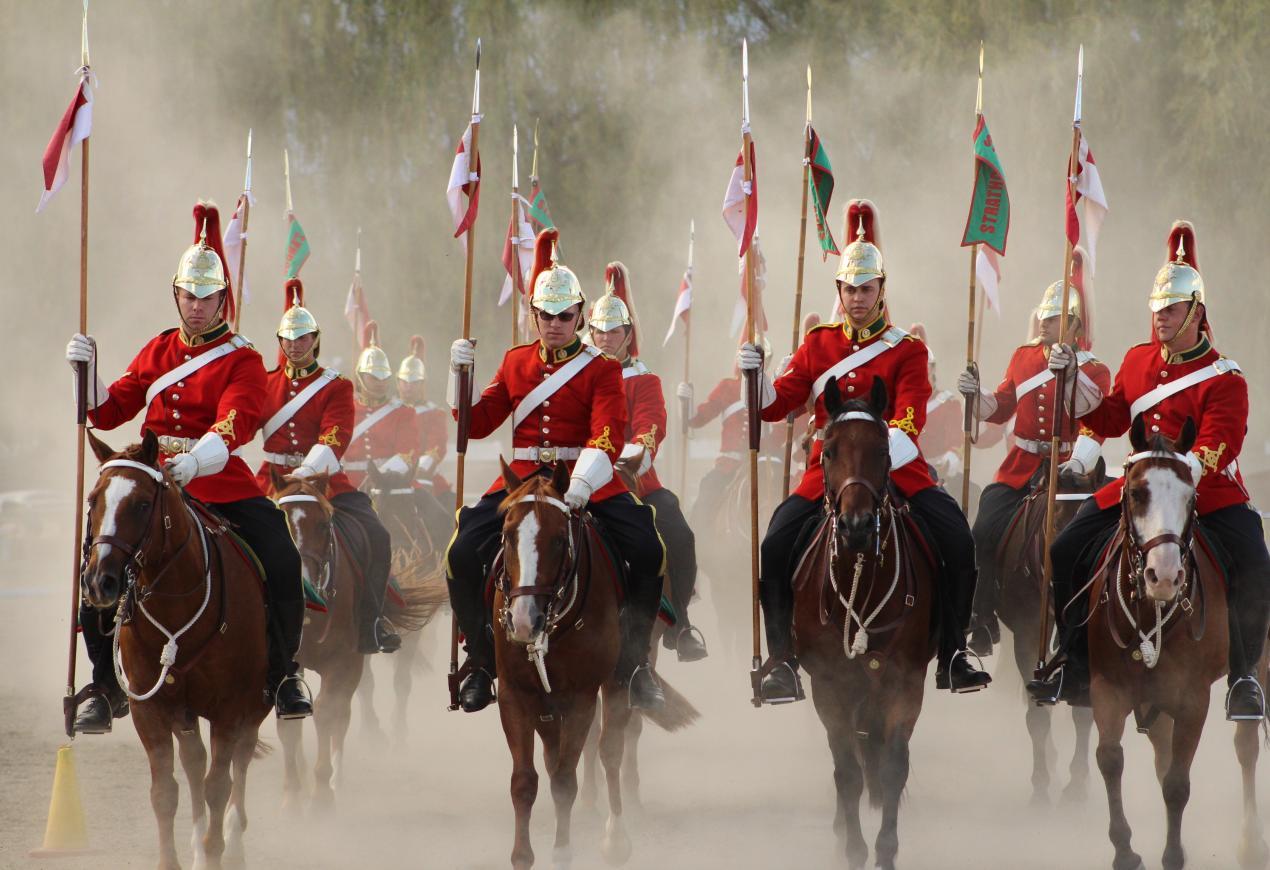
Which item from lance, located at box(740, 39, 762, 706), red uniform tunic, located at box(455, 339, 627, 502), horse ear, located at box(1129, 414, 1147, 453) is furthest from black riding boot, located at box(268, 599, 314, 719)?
horse ear, located at box(1129, 414, 1147, 453)

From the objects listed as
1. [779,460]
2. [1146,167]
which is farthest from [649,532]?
[1146,167]

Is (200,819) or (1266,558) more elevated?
(1266,558)

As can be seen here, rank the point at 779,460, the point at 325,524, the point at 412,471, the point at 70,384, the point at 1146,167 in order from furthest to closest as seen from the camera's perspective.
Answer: the point at 70,384 < the point at 1146,167 < the point at 779,460 < the point at 412,471 < the point at 325,524

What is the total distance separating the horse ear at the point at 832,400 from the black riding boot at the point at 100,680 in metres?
3.38

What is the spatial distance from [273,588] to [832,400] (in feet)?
8.98

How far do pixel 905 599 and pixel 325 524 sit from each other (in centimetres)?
344

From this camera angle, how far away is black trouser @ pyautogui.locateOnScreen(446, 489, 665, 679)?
7914 mm

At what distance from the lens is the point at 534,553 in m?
7.21

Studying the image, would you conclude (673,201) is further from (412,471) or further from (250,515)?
(250,515)

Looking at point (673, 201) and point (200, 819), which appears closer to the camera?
point (200, 819)

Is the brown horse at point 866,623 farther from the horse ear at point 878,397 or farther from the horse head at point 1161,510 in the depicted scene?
the horse head at point 1161,510

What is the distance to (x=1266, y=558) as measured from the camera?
786 cm

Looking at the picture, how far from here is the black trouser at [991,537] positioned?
1020 cm

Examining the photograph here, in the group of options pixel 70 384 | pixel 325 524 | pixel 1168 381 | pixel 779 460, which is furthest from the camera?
pixel 70 384
